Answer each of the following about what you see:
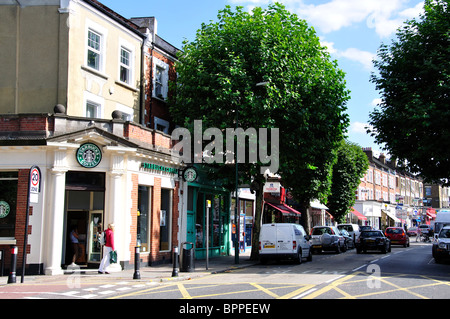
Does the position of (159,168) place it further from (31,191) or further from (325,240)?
(325,240)

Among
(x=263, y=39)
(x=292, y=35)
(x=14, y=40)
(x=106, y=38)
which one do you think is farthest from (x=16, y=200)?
(x=292, y=35)

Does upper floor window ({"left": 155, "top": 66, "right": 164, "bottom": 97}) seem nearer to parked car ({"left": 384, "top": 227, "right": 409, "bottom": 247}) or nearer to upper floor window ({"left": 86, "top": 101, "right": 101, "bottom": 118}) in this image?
upper floor window ({"left": 86, "top": 101, "right": 101, "bottom": 118})

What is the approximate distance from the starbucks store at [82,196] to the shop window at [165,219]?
2.80ft

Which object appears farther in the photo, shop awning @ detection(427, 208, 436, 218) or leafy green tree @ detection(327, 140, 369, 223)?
shop awning @ detection(427, 208, 436, 218)

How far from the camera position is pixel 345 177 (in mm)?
46375

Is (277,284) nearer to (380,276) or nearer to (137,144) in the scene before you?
(380,276)

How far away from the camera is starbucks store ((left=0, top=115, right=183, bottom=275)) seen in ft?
55.6

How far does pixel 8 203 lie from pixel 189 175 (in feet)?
27.0

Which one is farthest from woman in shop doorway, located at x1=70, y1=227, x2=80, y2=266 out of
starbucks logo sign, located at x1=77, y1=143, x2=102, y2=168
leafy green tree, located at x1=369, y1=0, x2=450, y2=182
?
leafy green tree, located at x1=369, y1=0, x2=450, y2=182

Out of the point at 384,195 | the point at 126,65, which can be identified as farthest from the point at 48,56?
the point at 384,195

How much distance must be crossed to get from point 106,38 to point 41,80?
3.50 m

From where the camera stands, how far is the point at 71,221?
741 inches

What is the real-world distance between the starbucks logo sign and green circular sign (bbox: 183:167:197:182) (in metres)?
5.38

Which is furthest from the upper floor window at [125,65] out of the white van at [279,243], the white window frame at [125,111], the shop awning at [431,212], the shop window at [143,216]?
the shop awning at [431,212]
